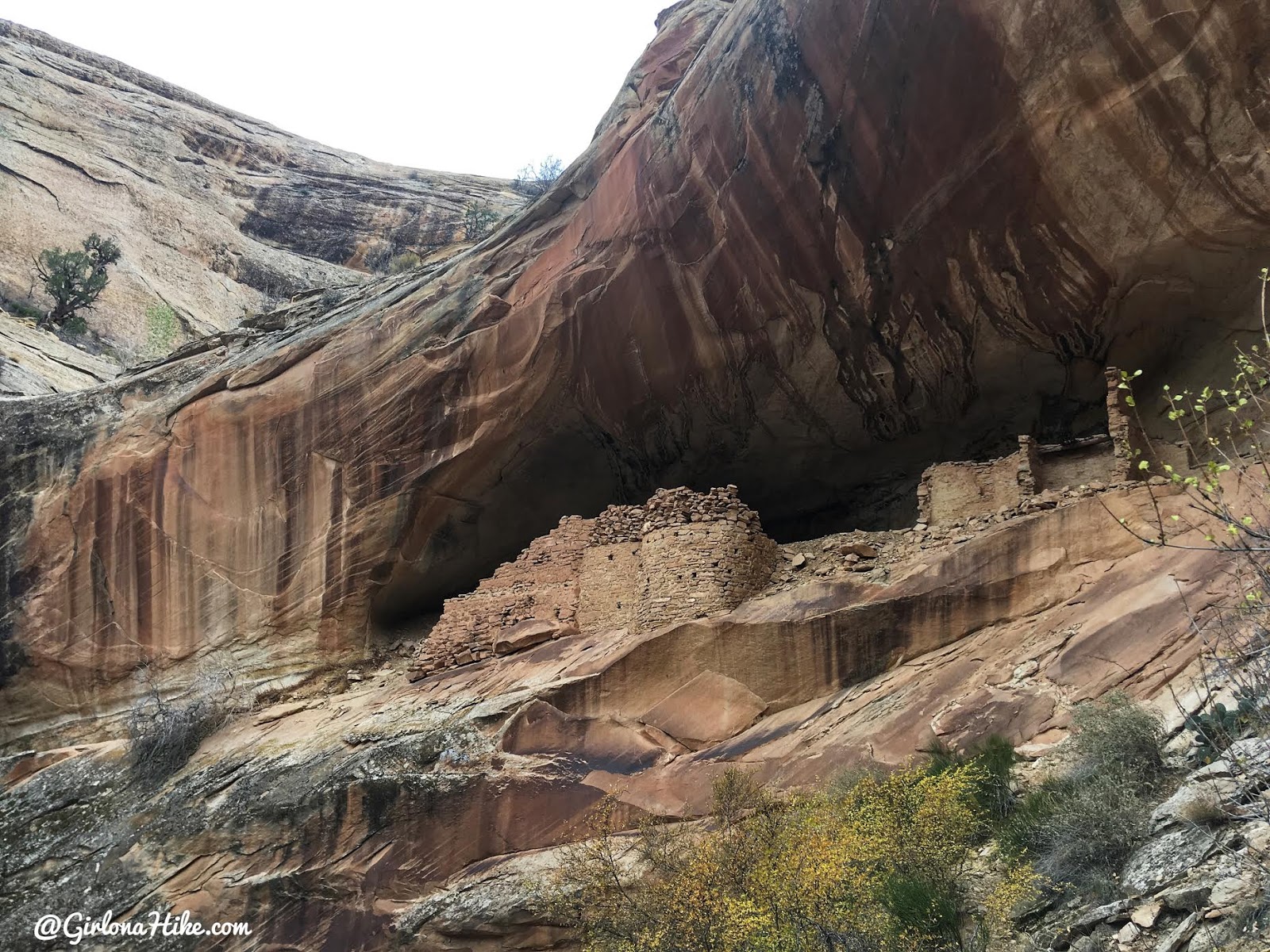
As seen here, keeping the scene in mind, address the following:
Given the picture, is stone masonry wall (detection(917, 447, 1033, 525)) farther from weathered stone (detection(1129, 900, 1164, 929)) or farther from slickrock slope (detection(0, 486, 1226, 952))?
weathered stone (detection(1129, 900, 1164, 929))

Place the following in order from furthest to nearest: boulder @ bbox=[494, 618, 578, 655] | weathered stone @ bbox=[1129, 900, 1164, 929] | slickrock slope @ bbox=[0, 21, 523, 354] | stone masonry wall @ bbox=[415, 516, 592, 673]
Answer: slickrock slope @ bbox=[0, 21, 523, 354] → stone masonry wall @ bbox=[415, 516, 592, 673] → boulder @ bbox=[494, 618, 578, 655] → weathered stone @ bbox=[1129, 900, 1164, 929]

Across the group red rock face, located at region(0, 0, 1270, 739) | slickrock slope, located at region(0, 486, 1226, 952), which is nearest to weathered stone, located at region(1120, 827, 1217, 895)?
slickrock slope, located at region(0, 486, 1226, 952)

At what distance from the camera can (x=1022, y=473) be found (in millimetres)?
13016

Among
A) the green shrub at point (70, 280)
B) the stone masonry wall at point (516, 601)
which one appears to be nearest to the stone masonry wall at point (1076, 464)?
the stone masonry wall at point (516, 601)

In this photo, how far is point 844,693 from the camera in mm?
11617

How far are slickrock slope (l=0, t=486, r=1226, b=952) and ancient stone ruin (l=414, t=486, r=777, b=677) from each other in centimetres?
45

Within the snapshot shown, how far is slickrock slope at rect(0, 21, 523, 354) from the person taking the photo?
3145 centimetres

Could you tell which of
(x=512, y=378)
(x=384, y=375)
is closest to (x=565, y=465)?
(x=512, y=378)

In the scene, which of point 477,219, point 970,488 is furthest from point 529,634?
point 477,219

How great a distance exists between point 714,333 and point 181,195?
25.5 metres

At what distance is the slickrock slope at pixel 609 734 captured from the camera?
410 inches

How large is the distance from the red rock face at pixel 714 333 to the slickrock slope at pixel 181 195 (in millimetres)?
13121

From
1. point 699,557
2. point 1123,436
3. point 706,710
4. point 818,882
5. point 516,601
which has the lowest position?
point 818,882

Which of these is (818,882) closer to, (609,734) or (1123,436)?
(609,734)
